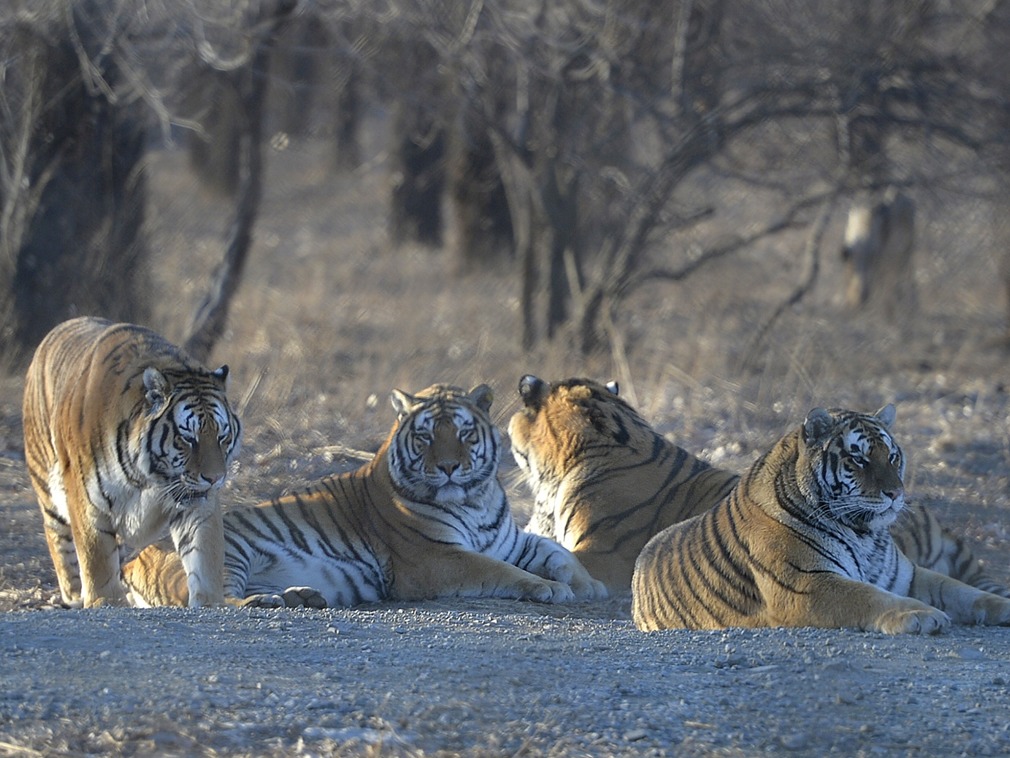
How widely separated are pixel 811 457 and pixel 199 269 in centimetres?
1274

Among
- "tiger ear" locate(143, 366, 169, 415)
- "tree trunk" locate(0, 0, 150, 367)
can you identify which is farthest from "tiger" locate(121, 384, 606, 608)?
"tree trunk" locate(0, 0, 150, 367)

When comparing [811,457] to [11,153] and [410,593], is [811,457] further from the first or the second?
[11,153]

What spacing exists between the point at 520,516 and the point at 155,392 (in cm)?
316

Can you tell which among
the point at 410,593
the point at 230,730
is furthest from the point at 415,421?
the point at 230,730

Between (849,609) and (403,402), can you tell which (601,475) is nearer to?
(403,402)

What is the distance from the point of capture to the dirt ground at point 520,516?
3650 millimetres

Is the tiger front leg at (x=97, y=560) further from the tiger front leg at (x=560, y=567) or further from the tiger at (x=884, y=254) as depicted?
the tiger at (x=884, y=254)

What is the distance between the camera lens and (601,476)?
7070 millimetres

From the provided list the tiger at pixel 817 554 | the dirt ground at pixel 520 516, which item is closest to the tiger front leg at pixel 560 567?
the dirt ground at pixel 520 516

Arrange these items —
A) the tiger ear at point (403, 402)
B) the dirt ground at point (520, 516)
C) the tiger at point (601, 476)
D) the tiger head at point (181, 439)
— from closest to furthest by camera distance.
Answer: the dirt ground at point (520, 516), the tiger head at point (181, 439), the tiger ear at point (403, 402), the tiger at point (601, 476)

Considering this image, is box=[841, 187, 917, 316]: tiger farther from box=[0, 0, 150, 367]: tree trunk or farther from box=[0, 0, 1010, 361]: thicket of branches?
box=[0, 0, 150, 367]: tree trunk

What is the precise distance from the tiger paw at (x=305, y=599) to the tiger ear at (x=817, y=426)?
193 cm

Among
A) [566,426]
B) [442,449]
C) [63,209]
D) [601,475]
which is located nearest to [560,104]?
[63,209]

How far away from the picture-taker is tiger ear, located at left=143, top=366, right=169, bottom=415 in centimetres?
536
